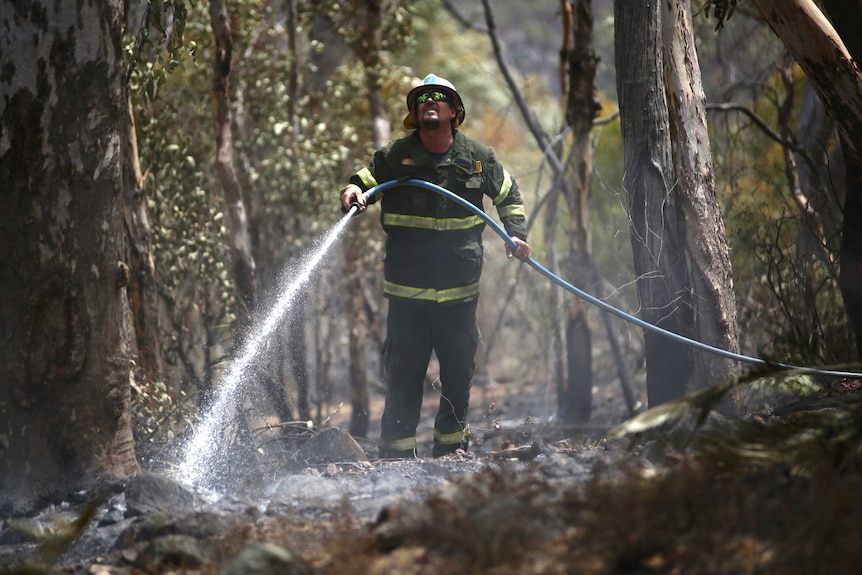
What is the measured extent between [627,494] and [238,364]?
4161 millimetres

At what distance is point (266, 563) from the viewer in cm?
303

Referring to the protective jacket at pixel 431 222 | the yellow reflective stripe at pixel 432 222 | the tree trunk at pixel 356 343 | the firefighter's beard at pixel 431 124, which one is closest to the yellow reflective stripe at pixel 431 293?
the protective jacket at pixel 431 222

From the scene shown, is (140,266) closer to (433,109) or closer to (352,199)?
(352,199)

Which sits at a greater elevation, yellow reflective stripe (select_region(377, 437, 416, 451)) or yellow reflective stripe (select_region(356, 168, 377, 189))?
yellow reflective stripe (select_region(356, 168, 377, 189))

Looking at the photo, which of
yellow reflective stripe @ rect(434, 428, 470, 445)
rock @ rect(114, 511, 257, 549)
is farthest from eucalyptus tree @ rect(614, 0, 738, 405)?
rock @ rect(114, 511, 257, 549)

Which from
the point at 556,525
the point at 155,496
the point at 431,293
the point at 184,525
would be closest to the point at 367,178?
the point at 431,293

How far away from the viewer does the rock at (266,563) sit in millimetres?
3004

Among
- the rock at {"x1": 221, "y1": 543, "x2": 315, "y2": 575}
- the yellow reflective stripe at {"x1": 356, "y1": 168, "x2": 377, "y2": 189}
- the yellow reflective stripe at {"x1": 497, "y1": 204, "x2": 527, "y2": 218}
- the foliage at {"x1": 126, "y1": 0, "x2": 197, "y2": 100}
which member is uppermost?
the foliage at {"x1": 126, "y1": 0, "x2": 197, "y2": 100}

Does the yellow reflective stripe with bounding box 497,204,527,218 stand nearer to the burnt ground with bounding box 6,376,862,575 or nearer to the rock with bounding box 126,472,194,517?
the burnt ground with bounding box 6,376,862,575

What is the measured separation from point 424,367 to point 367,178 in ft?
4.15

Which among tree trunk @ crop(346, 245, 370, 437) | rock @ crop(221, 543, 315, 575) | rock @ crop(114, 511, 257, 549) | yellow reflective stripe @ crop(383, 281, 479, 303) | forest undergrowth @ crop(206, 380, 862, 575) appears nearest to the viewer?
forest undergrowth @ crop(206, 380, 862, 575)

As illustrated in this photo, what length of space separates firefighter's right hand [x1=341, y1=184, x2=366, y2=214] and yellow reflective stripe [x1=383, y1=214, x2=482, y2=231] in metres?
0.37

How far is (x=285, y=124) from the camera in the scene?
8.49 meters

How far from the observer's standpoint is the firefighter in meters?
5.72
